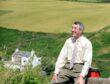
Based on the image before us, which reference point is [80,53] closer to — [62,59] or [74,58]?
[74,58]

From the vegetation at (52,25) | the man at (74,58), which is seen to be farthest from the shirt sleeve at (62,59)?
the vegetation at (52,25)

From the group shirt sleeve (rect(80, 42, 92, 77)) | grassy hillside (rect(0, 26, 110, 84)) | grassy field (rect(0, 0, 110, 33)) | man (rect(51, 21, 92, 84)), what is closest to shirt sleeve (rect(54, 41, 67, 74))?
man (rect(51, 21, 92, 84))

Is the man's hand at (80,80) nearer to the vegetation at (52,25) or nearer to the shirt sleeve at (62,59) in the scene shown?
the shirt sleeve at (62,59)

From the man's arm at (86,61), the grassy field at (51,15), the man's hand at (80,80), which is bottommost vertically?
the man's hand at (80,80)

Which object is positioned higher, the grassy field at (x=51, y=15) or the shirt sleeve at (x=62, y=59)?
the grassy field at (x=51, y=15)

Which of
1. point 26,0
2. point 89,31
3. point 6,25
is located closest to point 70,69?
point 89,31

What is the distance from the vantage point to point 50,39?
4656 cm

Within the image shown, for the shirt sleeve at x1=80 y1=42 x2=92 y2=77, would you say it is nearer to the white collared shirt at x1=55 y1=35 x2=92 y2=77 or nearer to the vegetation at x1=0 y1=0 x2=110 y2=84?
the white collared shirt at x1=55 y1=35 x2=92 y2=77

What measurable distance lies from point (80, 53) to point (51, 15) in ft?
159

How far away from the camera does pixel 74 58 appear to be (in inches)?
252

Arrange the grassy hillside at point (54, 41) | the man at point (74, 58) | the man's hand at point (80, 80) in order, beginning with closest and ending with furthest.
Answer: the man's hand at point (80, 80), the man at point (74, 58), the grassy hillside at point (54, 41)

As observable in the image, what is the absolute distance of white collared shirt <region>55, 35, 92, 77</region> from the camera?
6.24m

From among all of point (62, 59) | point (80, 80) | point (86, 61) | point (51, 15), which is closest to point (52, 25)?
point (51, 15)

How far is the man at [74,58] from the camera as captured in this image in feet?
20.6
